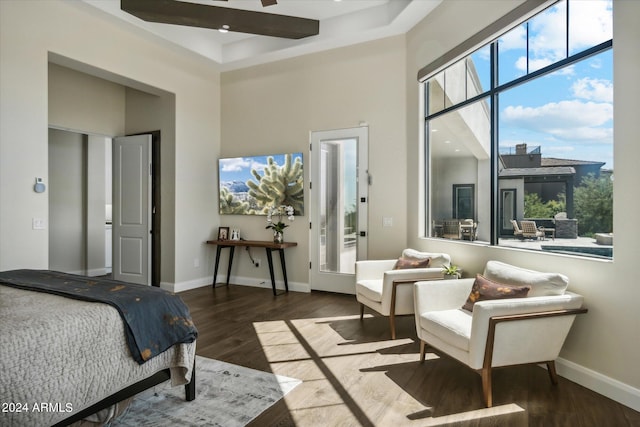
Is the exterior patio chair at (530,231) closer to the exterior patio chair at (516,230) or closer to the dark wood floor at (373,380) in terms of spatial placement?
the exterior patio chair at (516,230)

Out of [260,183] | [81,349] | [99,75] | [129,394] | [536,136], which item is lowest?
[129,394]

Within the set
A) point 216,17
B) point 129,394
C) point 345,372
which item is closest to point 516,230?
point 345,372

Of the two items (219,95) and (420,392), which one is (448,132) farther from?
(219,95)

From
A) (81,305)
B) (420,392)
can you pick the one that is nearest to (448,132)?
(420,392)

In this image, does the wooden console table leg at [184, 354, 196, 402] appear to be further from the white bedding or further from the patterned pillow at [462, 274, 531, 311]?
the patterned pillow at [462, 274, 531, 311]

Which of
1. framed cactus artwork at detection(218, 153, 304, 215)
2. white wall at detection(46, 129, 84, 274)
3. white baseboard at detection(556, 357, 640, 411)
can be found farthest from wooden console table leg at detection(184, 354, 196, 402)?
white wall at detection(46, 129, 84, 274)

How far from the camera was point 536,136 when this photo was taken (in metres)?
3.16

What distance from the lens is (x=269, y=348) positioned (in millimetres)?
3295

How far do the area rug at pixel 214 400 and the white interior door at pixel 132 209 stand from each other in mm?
3493

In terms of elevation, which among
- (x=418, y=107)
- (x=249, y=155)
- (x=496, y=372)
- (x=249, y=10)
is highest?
(x=249, y=10)

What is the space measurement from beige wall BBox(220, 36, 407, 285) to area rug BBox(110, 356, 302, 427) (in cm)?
277

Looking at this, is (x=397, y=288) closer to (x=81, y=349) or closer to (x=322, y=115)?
(x=81, y=349)

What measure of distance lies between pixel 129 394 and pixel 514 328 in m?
2.28

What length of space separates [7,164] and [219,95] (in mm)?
3365
